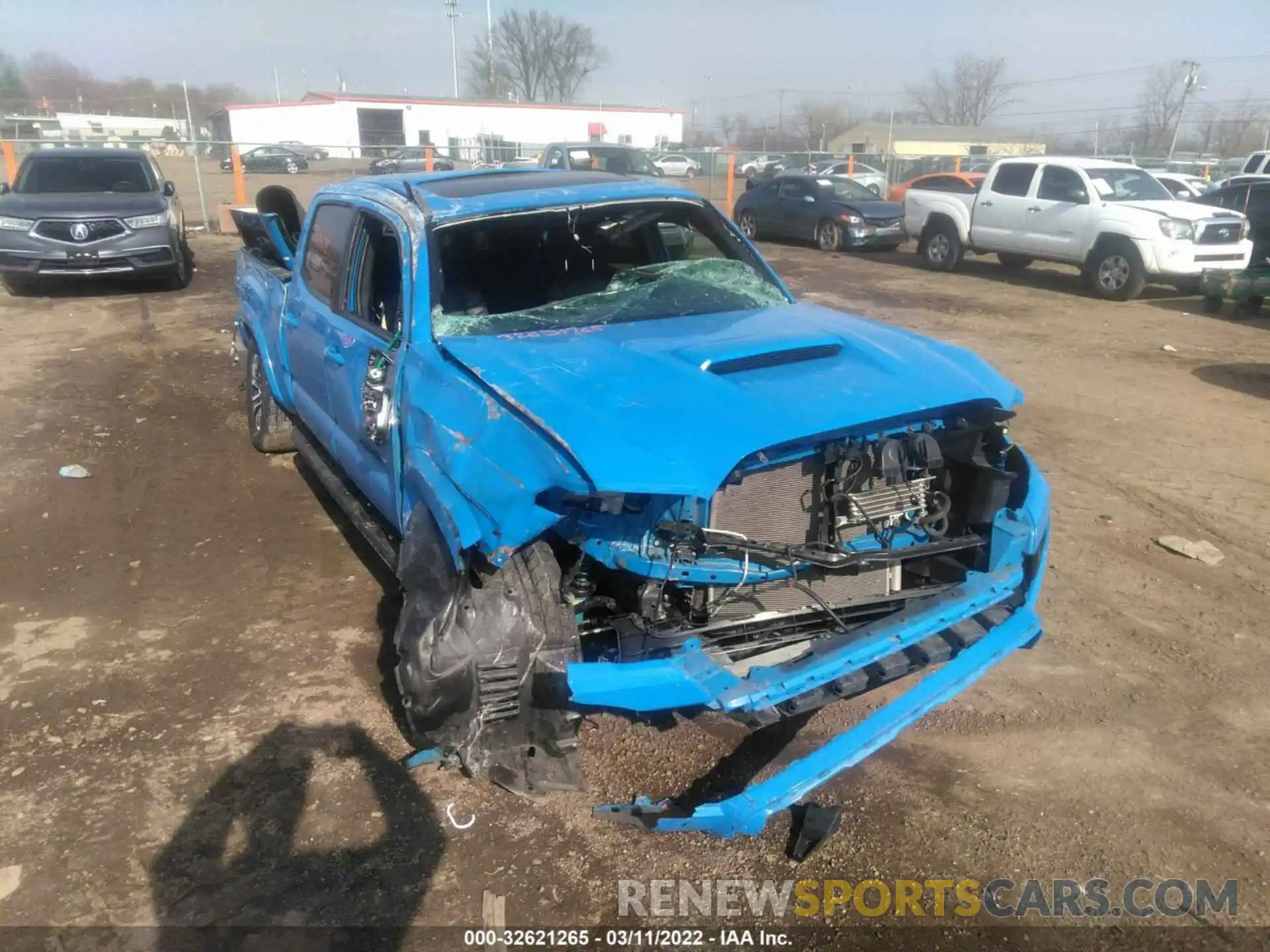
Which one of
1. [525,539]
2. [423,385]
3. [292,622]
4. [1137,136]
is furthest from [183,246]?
[1137,136]

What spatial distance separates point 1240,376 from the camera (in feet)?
28.6

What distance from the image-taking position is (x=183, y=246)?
520 inches

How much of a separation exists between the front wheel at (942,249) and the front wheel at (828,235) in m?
2.06

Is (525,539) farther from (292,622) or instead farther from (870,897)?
(292,622)

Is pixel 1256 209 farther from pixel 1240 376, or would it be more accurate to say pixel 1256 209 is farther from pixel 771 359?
pixel 771 359

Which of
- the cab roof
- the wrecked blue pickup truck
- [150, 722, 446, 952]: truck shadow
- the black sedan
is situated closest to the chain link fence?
the black sedan

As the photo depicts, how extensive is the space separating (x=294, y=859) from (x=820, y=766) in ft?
5.19

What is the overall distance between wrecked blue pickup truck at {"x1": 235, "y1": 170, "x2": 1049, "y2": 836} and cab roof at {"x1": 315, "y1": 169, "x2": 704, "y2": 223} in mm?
49

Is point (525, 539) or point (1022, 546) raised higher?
point (525, 539)

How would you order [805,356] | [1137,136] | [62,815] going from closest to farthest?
1. [62,815]
2. [805,356]
3. [1137,136]

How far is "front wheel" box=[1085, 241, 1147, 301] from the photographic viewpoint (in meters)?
12.6

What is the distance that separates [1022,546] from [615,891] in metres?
1.81

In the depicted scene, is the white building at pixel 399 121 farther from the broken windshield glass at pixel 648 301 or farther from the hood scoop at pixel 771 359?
the hood scoop at pixel 771 359

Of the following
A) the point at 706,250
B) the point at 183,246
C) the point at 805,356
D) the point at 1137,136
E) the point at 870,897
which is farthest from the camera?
the point at 1137,136
